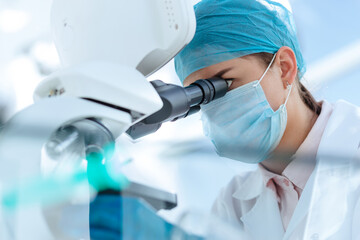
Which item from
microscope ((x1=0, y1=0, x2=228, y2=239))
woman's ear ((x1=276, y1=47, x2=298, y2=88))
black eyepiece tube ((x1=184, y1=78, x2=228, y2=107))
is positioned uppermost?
microscope ((x1=0, y1=0, x2=228, y2=239))

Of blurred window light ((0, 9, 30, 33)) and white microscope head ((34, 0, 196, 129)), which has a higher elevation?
white microscope head ((34, 0, 196, 129))

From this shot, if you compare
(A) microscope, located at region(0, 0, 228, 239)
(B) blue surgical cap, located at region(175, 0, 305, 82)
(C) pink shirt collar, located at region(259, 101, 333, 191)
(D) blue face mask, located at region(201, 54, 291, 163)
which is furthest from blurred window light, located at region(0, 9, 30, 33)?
(C) pink shirt collar, located at region(259, 101, 333, 191)

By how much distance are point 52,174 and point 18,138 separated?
59mm

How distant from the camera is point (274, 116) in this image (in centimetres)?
98

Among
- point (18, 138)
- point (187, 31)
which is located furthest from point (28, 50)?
point (18, 138)

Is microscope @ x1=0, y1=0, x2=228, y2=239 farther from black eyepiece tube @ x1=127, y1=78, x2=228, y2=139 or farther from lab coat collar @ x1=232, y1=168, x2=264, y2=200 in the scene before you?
lab coat collar @ x1=232, y1=168, x2=264, y2=200

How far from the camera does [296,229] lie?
910 millimetres

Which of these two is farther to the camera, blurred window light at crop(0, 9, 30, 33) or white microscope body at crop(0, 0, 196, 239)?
blurred window light at crop(0, 9, 30, 33)

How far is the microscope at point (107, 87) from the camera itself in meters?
0.46

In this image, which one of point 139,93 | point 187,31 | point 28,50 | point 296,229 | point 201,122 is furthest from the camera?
point 28,50

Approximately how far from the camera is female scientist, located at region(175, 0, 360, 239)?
0.88m

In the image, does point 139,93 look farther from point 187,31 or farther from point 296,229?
point 296,229

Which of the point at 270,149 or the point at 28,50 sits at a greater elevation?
the point at 28,50

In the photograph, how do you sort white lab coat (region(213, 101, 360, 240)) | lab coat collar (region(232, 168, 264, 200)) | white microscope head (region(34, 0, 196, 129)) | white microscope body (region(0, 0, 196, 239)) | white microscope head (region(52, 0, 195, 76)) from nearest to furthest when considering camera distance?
white microscope body (region(0, 0, 196, 239)) → white microscope head (region(34, 0, 196, 129)) → white microscope head (region(52, 0, 195, 76)) → white lab coat (region(213, 101, 360, 240)) → lab coat collar (region(232, 168, 264, 200))
